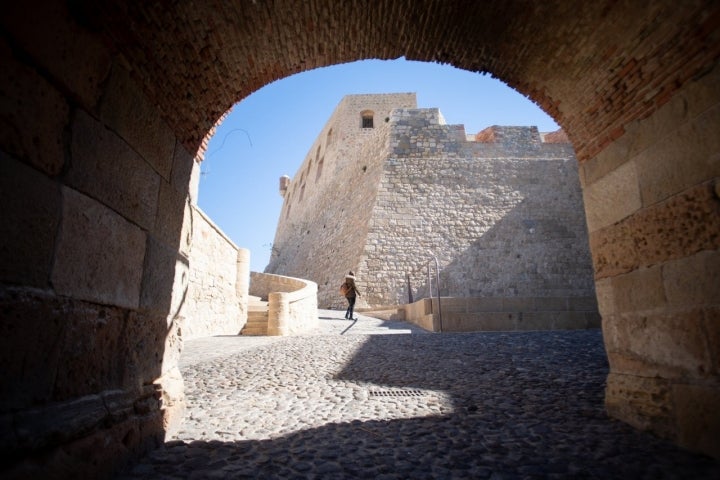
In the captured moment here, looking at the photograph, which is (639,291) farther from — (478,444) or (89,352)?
(89,352)

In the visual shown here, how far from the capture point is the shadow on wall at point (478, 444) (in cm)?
201

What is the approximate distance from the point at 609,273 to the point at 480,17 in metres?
2.23

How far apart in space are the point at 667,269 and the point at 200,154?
358 centimetres

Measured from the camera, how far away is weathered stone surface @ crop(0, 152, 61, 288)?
1.41 m

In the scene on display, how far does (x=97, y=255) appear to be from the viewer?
1.94m

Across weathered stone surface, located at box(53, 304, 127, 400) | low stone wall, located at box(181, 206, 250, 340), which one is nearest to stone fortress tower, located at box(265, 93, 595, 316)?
low stone wall, located at box(181, 206, 250, 340)

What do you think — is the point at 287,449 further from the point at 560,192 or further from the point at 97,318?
the point at 560,192

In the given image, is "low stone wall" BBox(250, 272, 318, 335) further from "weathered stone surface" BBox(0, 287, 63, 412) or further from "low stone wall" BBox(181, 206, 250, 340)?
"weathered stone surface" BBox(0, 287, 63, 412)

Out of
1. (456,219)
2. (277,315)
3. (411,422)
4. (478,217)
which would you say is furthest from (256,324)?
(478,217)

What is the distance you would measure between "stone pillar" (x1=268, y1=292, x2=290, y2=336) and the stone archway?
6047mm

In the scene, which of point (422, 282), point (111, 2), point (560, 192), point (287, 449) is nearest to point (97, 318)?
point (287, 449)

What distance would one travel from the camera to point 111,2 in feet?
6.27

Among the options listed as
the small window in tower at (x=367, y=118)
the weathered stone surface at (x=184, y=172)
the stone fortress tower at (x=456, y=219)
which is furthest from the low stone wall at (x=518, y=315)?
the small window in tower at (x=367, y=118)

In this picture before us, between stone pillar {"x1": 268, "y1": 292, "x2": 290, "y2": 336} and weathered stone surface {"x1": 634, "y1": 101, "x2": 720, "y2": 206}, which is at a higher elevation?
weathered stone surface {"x1": 634, "y1": 101, "x2": 720, "y2": 206}
